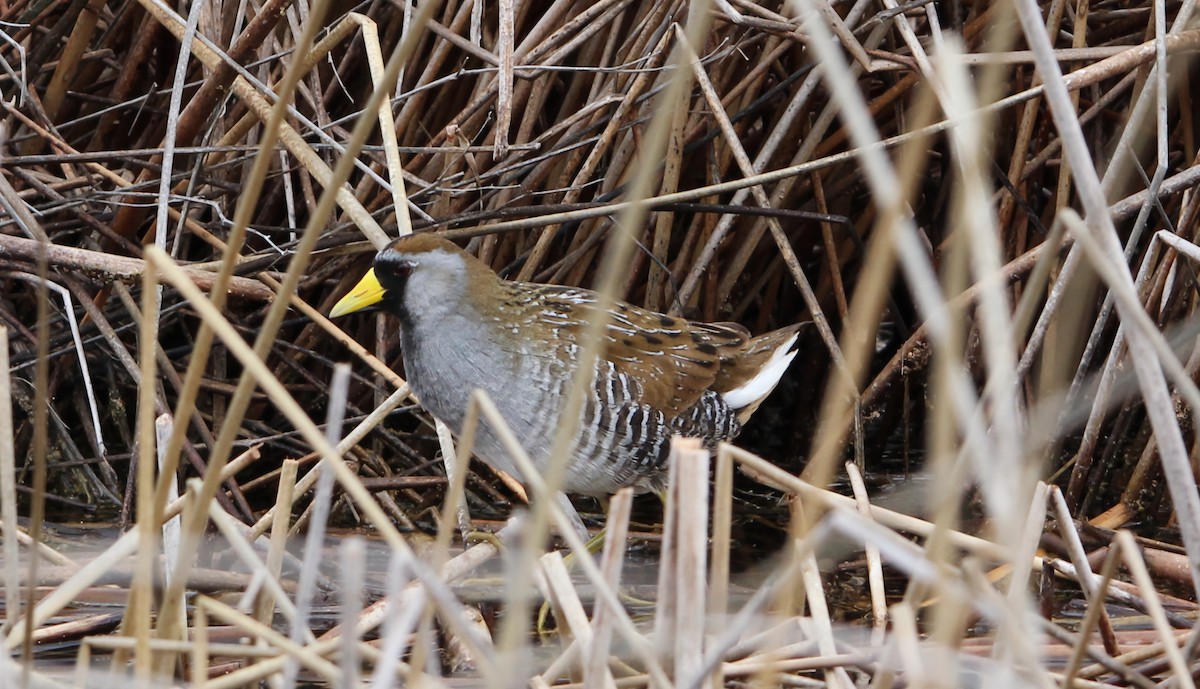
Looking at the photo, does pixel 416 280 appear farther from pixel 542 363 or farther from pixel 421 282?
pixel 542 363

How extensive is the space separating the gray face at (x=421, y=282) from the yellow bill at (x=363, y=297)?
2 cm

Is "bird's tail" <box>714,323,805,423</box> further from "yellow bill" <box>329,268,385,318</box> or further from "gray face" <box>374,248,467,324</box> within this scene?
"yellow bill" <box>329,268,385,318</box>

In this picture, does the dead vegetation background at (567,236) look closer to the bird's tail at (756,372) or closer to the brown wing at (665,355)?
the bird's tail at (756,372)

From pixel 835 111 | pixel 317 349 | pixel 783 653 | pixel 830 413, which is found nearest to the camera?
pixel 830 413

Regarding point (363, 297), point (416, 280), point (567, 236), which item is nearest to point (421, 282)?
point (416, 280)

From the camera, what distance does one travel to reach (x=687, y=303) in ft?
12.1

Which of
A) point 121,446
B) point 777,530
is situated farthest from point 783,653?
point 121,446

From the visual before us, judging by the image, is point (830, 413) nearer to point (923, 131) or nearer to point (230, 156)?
point (923, 131)

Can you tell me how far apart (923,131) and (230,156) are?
271 cm

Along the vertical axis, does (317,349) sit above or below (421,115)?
below

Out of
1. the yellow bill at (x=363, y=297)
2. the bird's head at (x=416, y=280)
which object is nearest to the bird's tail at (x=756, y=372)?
the bird's head at (x=416, y=280)

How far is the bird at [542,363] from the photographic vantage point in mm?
3016

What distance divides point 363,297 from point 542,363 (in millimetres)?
438

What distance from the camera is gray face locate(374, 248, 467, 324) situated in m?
2.98
